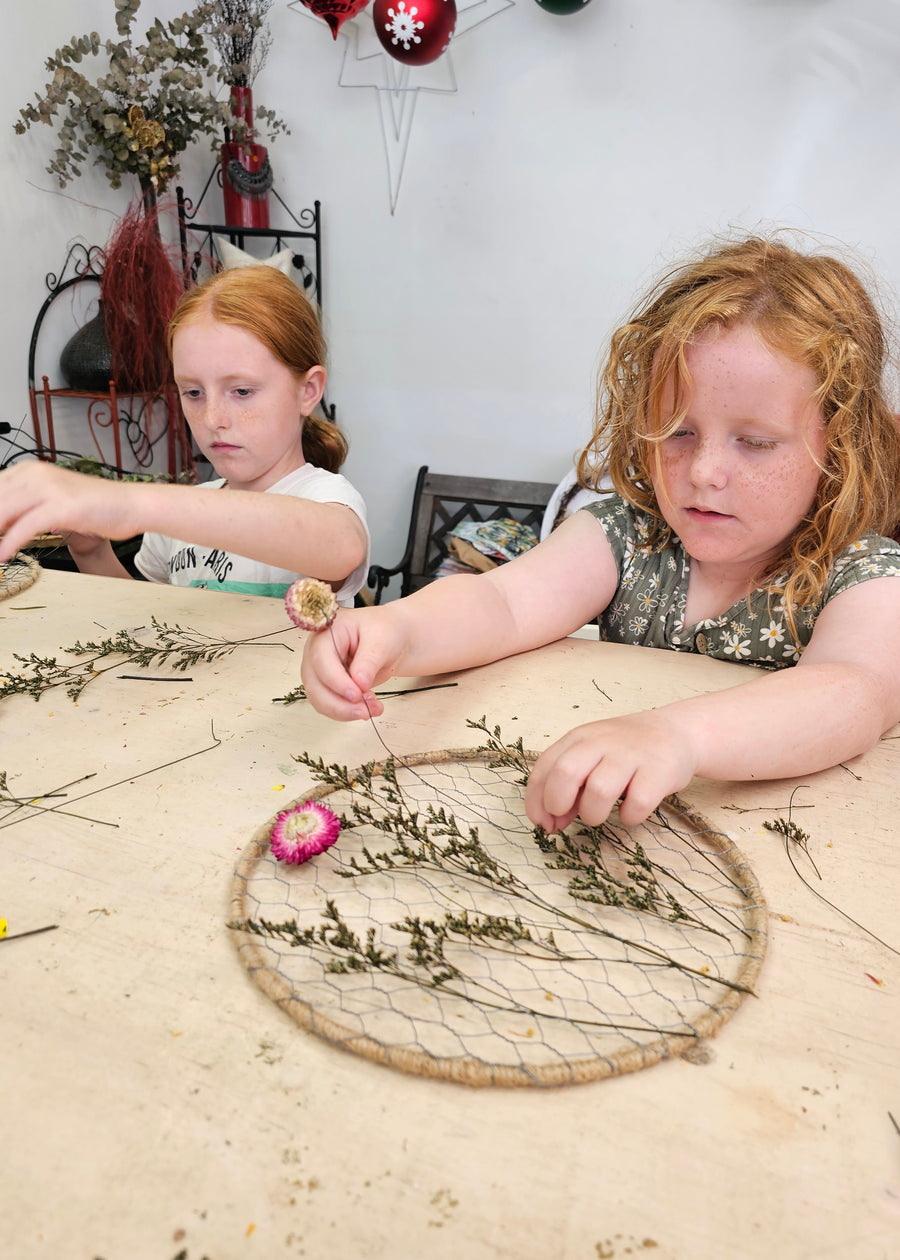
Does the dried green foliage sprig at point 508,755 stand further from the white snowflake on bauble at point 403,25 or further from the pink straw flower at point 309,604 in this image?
the white snowflake on bauble at point 403,25

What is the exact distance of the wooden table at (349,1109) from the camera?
0.32 meters

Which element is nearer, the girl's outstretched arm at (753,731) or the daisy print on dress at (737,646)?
the girl's outstretched arm at (753,731)

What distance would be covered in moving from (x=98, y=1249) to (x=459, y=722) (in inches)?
19.4

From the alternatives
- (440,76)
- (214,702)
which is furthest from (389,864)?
(440,76)

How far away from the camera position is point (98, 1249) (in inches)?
12.1

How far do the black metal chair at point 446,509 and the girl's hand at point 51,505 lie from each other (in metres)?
2.19

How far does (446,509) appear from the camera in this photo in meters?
3.25

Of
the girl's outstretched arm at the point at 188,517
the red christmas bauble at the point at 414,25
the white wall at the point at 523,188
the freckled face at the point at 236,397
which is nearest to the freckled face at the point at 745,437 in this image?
the girl's outstretched arm at the point at 188,517

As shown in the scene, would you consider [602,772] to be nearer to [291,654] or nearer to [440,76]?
[291,654]

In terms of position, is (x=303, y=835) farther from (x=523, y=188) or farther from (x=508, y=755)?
(x=523, y=188)

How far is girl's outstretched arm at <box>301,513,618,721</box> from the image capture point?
0.67 metres

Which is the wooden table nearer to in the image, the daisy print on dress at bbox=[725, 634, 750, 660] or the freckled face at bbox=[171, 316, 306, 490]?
the daisy print on dress at bbox=[725, 634, 750, 660]

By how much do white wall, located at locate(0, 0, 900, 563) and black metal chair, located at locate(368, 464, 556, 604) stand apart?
81 millimetres

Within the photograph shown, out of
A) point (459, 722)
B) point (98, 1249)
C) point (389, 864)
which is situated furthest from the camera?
point (459, 722)
